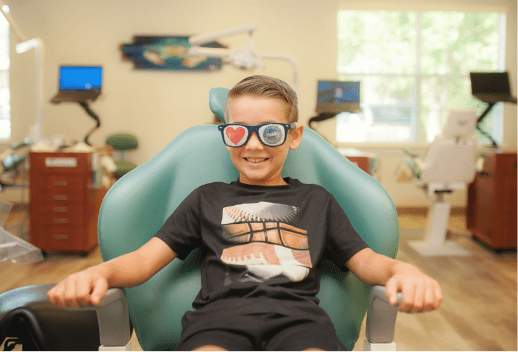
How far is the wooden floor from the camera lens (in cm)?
186

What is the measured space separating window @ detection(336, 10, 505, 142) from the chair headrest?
1.82m

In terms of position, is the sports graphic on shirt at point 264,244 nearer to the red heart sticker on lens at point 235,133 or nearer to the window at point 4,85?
the red heart sticker on lens at point 235,133

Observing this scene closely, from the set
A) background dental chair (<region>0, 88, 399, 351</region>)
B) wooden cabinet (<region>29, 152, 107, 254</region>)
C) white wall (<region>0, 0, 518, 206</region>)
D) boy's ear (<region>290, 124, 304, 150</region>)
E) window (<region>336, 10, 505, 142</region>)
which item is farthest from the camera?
window (<region>336, 10, 505, 142</region>)

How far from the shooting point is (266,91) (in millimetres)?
916

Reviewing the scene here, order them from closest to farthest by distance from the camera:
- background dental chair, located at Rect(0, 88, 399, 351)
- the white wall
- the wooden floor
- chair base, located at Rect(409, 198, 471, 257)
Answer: background dental chair, located at Rect(0, 88, 399, 351), the wooden floor, chair base, located at Rect(409, 198, 471, 257), the white wall

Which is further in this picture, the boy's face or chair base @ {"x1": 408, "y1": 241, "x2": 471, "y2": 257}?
chair base @ {"x1": 408, "y1": 241, "x2": 471, "y2": 257}

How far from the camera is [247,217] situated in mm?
885

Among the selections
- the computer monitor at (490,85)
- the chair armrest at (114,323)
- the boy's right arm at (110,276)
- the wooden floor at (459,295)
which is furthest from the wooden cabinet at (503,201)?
the chair armrest at (114,323)

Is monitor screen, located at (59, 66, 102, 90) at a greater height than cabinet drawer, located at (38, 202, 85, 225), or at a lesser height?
greater

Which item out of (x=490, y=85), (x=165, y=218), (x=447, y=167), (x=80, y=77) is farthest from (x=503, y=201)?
(x=80, y=77)

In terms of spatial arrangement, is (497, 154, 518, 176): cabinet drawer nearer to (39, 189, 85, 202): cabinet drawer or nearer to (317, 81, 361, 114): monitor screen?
(317, 81, 361, 114): monitor screen

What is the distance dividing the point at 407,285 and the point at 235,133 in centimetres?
45

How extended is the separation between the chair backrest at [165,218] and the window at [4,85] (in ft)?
15.8

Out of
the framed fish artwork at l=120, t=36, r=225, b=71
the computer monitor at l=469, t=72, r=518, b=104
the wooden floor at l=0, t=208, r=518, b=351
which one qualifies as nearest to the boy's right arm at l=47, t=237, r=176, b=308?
the wooden floor at l=0, t=208, r=518, b=351
